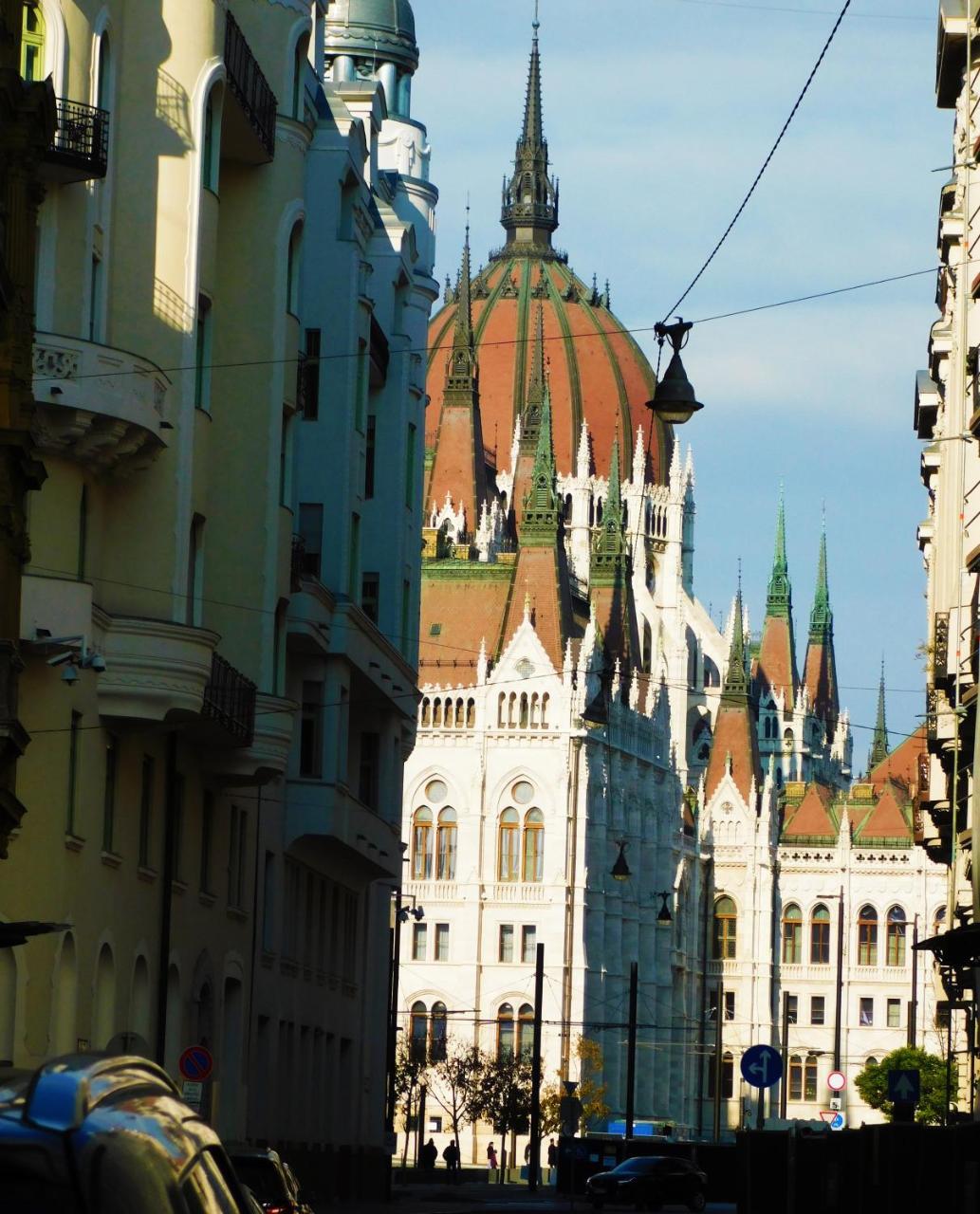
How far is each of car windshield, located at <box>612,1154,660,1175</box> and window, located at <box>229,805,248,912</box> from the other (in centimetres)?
1725

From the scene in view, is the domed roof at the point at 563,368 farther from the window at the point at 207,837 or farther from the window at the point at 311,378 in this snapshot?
the window at the point at 207,837

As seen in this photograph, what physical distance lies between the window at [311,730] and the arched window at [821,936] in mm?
100321

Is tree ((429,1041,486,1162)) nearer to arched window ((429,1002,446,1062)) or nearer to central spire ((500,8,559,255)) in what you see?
arched window ((429,1002,446,1062))

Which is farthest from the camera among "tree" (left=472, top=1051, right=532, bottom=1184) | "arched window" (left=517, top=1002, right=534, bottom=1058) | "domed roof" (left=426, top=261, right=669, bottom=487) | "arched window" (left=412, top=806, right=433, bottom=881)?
"domed roof" (left=426, top=261, right=669, bottom=487)

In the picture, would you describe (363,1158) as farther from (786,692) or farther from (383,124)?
(786,692)

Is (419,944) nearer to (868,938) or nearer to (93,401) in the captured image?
(868,938)

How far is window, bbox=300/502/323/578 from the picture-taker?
44656 millimetres

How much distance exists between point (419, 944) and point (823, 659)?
3079 inches

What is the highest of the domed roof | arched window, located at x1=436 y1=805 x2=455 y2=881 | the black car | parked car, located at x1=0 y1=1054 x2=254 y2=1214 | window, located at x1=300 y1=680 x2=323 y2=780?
the domed roof

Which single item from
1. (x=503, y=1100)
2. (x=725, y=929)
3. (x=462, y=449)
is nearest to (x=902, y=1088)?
(x=503, y=1100)

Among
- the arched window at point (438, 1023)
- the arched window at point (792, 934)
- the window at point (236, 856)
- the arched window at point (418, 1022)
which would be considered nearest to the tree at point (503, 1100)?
the arched window at point (438, 1023)

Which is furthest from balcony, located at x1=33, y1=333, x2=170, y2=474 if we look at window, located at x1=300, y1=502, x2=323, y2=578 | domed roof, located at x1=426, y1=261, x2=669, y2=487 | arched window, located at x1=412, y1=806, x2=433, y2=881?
domed roof, located at x1=426, y1=261, x2=669, y2=487

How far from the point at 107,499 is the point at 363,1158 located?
2388 centimetres

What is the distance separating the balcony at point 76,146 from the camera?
1075 inches
